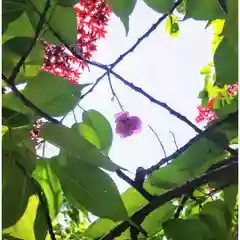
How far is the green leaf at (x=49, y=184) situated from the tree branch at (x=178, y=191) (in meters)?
0.04

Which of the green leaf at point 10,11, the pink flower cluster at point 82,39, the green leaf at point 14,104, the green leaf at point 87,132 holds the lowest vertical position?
Result: the green leaf at point 87,132

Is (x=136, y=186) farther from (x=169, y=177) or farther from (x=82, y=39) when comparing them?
(x=82, y=39)

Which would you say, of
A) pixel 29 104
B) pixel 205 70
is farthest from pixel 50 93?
pixel 205 70

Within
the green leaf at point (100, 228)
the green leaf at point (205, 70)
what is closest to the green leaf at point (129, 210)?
the green leaf at point (100, 228)

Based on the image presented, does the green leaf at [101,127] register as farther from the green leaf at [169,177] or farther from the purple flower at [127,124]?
the purple flower at [127,124]

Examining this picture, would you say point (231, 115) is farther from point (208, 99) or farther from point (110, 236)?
point (208, 99)

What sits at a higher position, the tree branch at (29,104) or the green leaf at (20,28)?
the green leaf at (20,28)

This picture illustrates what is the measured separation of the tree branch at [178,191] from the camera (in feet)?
0.87

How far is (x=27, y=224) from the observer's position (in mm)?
290

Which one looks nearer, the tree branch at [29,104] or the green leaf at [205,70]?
the tree branch at [29,104]

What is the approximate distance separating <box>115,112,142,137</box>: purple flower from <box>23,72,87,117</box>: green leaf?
0.60 feet

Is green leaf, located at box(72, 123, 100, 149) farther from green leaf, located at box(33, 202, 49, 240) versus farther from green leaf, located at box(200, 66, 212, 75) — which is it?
green leaf, located at box(200, 66, 212, 75)

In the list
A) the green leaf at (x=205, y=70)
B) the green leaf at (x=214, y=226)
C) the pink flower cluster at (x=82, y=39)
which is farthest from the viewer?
the green leaf at (x=205, y=70)

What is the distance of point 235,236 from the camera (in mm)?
261
